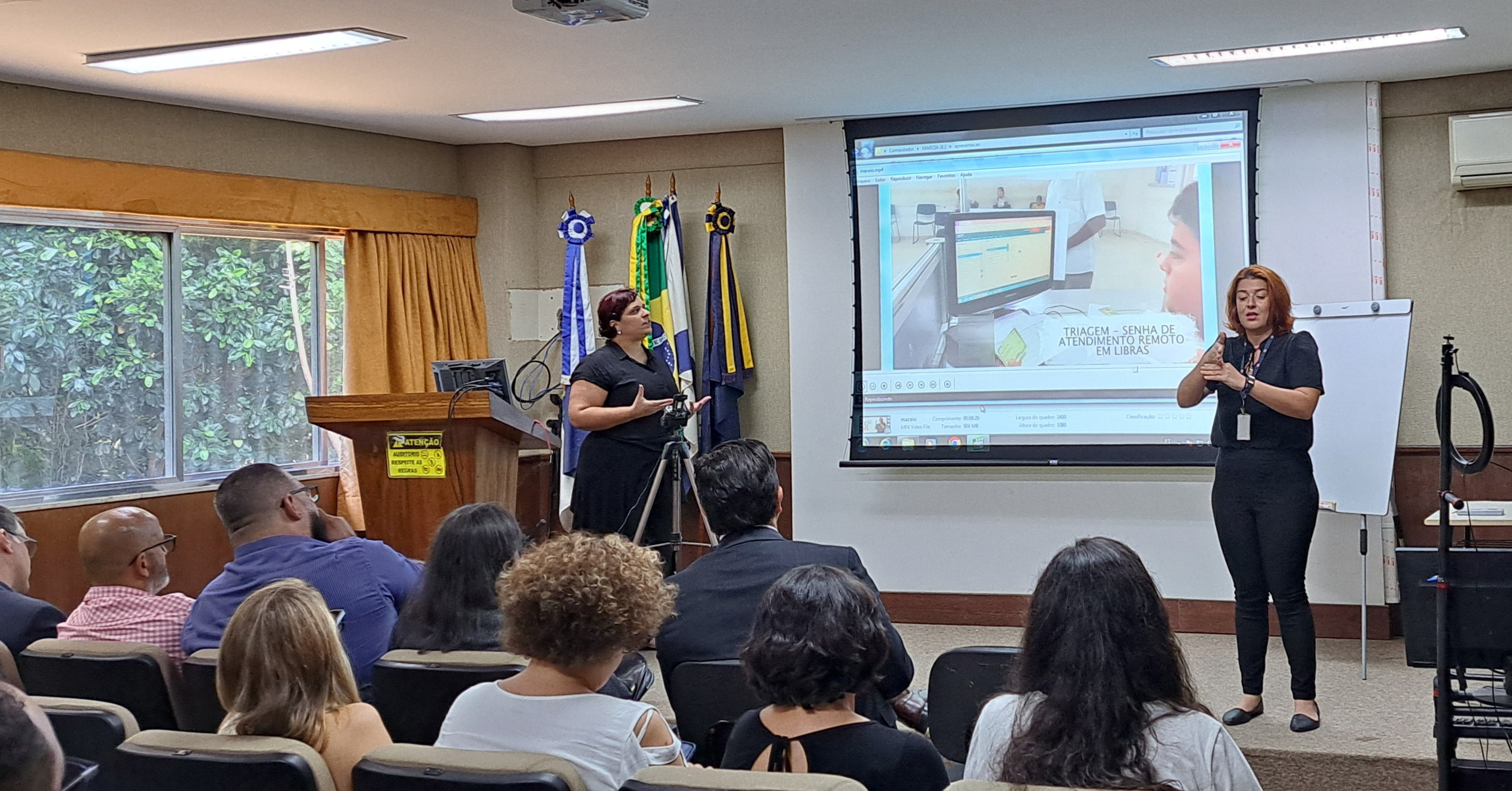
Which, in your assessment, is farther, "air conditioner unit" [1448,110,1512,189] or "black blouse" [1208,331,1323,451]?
"air conditioner unit" [1448,110,1512,189]

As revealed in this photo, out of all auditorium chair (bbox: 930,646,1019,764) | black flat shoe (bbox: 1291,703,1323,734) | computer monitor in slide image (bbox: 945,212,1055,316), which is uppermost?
computer monitor in slide image (bbox: 945,212,1055,316)

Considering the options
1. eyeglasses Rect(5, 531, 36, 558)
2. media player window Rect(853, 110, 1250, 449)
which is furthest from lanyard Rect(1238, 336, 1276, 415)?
eyeglasses Rect(5, 531, 36, 558)

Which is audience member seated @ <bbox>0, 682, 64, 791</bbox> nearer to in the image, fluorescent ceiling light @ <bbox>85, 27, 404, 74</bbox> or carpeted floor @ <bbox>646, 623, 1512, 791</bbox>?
carpeted floor @ <bbox>646, 623, 1512, 791</bbox>

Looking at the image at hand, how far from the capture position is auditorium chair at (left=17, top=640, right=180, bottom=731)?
2.64 meters

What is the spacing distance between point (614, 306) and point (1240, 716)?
101 inches

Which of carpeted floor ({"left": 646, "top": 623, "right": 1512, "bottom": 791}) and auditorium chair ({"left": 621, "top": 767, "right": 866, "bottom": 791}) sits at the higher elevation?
auditorium chair ({"left": 621, "top": 767, "right": 866, "bottom": 791})

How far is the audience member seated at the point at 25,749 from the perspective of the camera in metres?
1.15

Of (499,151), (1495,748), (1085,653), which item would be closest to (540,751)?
(1085,653)

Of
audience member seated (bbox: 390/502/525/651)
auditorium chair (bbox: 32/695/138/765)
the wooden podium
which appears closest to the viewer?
auditorium chair (bbox: 32/695/138/765)

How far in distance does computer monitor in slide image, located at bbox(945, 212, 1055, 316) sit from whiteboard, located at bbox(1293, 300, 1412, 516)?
1.17m

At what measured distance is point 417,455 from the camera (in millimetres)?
5129

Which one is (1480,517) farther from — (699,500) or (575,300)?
(575,300)

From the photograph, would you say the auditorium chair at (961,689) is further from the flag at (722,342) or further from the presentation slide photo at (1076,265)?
the flag at (722,342)

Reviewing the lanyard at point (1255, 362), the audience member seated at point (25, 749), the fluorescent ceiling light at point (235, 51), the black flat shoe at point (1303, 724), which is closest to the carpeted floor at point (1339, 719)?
the black flat shoe at point (1303, 724)
